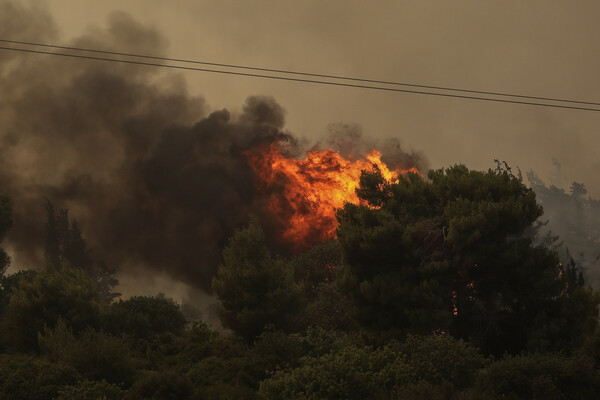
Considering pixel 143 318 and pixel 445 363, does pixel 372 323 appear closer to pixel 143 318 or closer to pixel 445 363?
pixel 445 363

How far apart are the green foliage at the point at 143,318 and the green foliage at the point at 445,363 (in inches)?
770

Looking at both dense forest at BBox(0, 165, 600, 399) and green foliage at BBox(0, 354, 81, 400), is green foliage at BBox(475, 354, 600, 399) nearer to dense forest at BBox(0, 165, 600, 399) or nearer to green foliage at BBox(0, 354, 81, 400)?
dense forest at BBox(0, 165, 600, 399)

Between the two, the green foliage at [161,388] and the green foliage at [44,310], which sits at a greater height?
the green foliage at [44,310]

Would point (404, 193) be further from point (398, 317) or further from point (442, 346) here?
point (442, 346)

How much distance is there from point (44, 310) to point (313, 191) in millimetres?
37676

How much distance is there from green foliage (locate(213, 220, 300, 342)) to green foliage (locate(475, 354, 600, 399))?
56.4 feet

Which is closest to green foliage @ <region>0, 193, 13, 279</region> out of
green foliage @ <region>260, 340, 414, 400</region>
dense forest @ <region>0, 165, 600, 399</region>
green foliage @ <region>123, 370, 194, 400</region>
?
dense forest @ <region>0, 165, 600, 399</region>

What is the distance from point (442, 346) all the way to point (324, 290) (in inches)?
709

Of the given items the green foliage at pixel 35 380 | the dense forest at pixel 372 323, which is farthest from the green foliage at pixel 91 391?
the green foliage at pixel 35 380

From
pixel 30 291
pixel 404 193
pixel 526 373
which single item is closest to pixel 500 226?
pixel 404 193

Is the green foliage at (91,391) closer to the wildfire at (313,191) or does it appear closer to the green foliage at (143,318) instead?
the green foliage at (143,318)

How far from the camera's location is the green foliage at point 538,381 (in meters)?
21.3

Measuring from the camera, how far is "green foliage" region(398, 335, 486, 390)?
80.0ft

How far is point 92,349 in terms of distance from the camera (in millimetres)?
26703
